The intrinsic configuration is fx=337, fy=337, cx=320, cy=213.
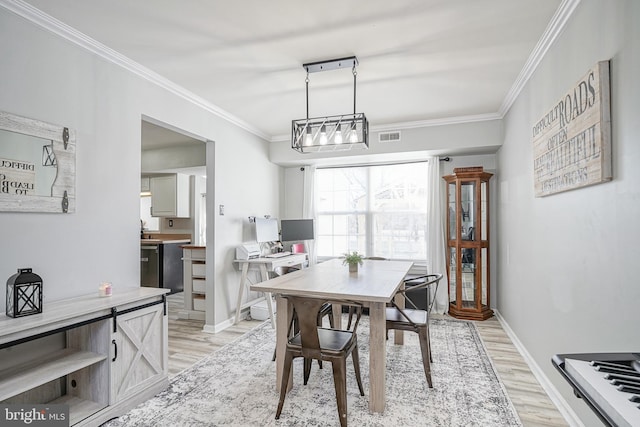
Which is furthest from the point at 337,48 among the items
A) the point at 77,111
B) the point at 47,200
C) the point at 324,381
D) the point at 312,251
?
the point at 312,251

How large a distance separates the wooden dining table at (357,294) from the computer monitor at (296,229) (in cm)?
205

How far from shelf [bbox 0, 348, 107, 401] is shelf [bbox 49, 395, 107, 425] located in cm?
29

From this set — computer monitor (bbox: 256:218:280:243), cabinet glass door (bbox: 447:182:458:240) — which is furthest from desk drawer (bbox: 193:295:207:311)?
cabinet glass door (bbox: 447:182:458:240)

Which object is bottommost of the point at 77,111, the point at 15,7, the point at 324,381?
the point at 324,381

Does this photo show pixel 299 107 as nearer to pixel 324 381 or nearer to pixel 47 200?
pixel 47 200

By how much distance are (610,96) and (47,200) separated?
3.31 metres

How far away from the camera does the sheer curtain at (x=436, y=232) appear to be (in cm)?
480

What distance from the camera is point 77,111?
2428 mm

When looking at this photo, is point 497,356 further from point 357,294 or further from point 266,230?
point 266,230

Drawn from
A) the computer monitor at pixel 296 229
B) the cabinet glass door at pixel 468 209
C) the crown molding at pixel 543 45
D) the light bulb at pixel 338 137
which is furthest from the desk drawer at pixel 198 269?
the crown molding at pixel 543 45

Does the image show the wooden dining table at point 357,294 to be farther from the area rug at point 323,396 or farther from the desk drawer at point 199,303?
the desk drawer at point 199,303

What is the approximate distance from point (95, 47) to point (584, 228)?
3521 millimetres

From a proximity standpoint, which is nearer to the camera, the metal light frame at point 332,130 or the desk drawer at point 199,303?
the metal light frame at point 332,130

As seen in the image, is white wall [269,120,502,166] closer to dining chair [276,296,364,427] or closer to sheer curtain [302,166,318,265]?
sheer curtain [302,166,318,265]
